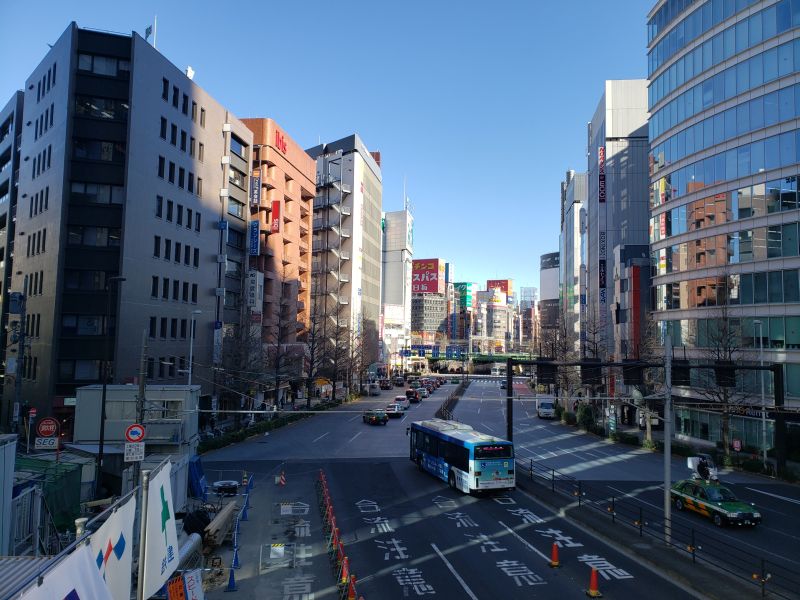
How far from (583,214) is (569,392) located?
159 ft

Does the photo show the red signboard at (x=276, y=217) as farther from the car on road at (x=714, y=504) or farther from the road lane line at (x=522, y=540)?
the car on road at (x=714, y=504)

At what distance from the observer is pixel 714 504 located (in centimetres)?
2253

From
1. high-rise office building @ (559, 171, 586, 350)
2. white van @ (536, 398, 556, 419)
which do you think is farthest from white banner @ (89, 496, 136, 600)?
high-rise office building @ (559, 171, 586, 350)

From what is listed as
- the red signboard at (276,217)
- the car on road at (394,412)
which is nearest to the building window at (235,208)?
the red signboard at (276,217)

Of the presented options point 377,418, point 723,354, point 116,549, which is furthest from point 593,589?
point 377,418

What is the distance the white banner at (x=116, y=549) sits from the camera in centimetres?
645

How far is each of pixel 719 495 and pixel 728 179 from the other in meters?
27.7

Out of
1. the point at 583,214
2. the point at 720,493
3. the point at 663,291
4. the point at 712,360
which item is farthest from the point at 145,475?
the point at 583,214

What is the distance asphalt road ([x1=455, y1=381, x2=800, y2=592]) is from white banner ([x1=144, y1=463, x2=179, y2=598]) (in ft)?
46.4

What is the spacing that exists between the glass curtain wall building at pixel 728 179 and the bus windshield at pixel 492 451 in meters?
21.2

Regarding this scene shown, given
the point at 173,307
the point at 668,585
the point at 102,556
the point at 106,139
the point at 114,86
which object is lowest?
the point at 668,585

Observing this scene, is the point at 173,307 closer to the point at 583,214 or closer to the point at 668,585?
the point at 668,585

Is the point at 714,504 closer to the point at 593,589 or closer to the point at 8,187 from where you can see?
the point at 593,589

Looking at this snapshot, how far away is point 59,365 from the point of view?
1665 inches
